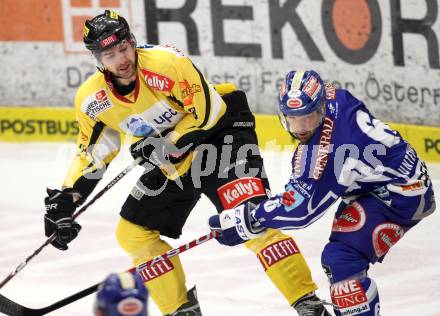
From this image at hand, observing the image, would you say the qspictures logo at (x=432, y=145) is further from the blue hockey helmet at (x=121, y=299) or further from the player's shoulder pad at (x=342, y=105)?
the blue hockey helmet at (x=121, y=299)

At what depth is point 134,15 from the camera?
29.6ft

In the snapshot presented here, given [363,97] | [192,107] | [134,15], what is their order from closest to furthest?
[192,107] → [363,97] → [134,15]

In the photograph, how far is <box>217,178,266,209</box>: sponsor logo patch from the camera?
15.9 ft

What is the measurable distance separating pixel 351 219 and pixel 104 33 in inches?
55.3

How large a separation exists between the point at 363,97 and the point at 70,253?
2762 mm

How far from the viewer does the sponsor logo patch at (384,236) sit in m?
4.32

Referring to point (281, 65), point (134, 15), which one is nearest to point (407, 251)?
point (281, 65)

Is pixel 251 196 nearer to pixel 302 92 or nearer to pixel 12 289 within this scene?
pixel 302 92

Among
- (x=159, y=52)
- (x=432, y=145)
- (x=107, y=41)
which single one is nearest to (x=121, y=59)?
(x=107, y=41)

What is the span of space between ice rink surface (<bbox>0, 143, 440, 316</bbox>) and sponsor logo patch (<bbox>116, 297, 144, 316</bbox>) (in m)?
2.66

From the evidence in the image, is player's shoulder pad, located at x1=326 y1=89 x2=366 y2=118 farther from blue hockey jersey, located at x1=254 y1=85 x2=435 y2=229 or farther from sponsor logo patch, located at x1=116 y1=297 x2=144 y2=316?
sponsor logo patch, located at x1=116 y1=297 x2=144 y2=316

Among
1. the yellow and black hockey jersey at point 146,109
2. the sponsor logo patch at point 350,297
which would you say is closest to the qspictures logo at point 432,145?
the yellow and black hockey jersey at point 146,109

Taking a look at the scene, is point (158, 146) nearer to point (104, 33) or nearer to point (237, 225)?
point (104, 33)

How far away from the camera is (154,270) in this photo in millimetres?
4973
